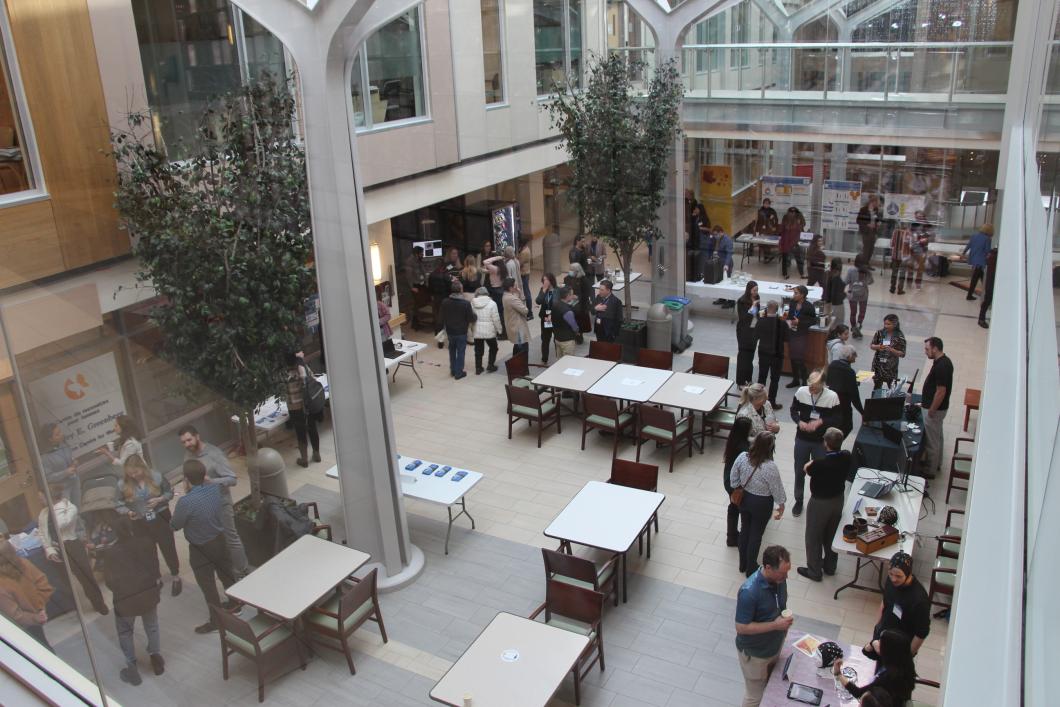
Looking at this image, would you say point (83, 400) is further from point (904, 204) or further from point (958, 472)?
point (904, 204)

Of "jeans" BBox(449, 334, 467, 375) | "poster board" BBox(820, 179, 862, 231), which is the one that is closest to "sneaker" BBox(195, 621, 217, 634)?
"jeans" BBox(449, 334, 467, 375)

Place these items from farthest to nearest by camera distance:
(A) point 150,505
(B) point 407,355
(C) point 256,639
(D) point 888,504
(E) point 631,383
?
1. (B) point 407,355
2. (E) point 631,383
3. (D) point 888,504
4. (C) point 256,639
5. (A) point 150,505

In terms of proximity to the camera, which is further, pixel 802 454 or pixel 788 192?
pixel 788 192

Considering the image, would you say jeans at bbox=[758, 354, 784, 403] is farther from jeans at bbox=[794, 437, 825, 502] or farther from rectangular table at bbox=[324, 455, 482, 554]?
rectangular table at bbox=[324, 455, 482, 554]

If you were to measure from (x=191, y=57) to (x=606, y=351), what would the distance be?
578cm

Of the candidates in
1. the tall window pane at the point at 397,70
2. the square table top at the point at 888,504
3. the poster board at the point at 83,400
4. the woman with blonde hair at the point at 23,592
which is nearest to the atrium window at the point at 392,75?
the tall window pane at the point at 397,70

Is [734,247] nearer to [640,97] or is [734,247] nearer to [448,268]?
[640,97]

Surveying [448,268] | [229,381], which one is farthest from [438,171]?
[229,381]

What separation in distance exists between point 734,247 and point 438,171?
12.7 ft

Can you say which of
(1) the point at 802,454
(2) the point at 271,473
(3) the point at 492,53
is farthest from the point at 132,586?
(3) the point at 492,53

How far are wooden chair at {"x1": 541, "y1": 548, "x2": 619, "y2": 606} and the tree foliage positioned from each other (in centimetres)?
511

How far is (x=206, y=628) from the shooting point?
20.0 ft

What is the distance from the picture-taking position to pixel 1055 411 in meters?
0.84

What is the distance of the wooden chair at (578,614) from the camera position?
593 cm
